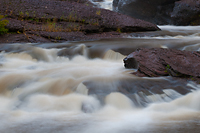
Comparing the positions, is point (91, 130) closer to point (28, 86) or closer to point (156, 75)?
point (28, 86)

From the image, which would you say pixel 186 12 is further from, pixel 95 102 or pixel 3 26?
pixel 95 102

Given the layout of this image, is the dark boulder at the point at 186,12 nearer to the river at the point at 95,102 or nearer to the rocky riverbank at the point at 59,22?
the rocky riverbank at the point at 59,22

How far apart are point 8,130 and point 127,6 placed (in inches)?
600

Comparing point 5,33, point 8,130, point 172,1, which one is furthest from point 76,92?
point 172,1

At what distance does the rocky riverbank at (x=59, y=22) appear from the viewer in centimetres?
823

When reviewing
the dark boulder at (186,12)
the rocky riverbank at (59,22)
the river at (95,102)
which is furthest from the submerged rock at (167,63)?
the dark boulder at (186,12)

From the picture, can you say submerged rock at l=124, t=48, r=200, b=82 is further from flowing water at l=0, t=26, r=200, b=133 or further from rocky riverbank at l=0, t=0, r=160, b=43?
rocky riverbank at l=0, t=0, r=160, b=43

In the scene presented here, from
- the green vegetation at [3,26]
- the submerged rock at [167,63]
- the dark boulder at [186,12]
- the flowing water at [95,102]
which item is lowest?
the flowing water at [95,102]

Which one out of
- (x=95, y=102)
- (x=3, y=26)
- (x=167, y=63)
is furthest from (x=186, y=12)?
(x=95, y=102)

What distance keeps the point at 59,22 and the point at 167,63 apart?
22.0ft

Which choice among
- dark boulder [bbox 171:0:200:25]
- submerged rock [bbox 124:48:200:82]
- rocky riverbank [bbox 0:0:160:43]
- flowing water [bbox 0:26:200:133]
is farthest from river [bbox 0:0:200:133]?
dark boulder [bbox 171:0:200:25]

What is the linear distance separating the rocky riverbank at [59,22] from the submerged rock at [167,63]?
4884mm

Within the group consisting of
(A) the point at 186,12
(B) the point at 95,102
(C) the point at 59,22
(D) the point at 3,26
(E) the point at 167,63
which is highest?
(A) the point at 186,12

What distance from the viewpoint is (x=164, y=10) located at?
50.2 feet
